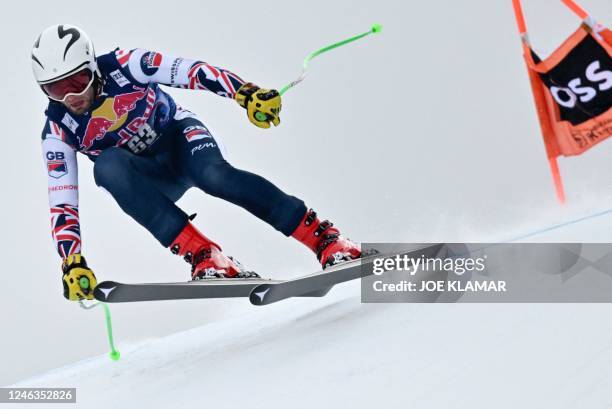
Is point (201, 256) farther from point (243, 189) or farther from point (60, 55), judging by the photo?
point (60, 55)

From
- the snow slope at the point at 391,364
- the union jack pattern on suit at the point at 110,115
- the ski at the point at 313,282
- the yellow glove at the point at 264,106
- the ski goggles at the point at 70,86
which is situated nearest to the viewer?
the snow slope at the point at 391,364

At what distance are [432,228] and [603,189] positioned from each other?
Answer: 1016mm

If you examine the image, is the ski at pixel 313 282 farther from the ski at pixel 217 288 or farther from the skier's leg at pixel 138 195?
the skier's leg at pixel 138 195

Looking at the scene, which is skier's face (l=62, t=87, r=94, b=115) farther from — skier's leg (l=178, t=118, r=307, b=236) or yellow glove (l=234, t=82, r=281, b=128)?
yellow glove (l=234, t=82, r=281, b=128)

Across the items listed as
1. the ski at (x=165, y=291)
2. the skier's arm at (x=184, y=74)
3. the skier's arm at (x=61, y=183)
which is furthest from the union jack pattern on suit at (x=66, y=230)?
the skier's arm at (x=184, y=74)

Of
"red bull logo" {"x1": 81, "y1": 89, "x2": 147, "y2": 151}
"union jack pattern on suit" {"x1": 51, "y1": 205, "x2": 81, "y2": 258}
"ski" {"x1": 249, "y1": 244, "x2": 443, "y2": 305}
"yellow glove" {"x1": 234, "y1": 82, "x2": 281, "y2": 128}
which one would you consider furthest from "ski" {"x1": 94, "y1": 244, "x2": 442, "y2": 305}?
"red bull logo" {"x1": 81, "y1": 89, "x2": 147, "y2": 151}

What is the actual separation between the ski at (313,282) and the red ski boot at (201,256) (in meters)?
0.37

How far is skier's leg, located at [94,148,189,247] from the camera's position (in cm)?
316

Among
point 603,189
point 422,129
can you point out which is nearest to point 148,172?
point 603,189

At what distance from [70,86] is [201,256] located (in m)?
0.79

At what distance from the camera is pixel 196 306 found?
5129 millimetres

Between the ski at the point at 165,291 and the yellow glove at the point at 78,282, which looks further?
the yellow glove at the point at 78,282

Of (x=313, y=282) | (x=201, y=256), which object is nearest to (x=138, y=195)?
(x=201, y=256)

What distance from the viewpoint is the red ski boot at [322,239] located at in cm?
315
